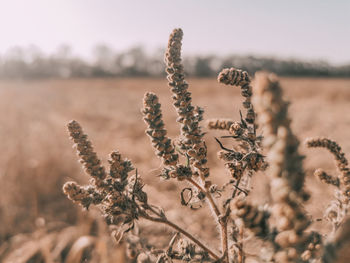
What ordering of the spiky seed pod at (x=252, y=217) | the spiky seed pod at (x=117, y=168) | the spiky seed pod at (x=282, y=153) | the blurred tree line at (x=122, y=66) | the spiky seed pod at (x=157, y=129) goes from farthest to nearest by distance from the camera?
1. the blurred tree line at (x=122, y=66)
2. the spiky seed pod at (x=117, y=168)
3. the spiky seed pod at (x=157, y=129)
4. the spiky seed pod at (x=252, y=217)
5. the spiky seed pod at (x=282, y=153)

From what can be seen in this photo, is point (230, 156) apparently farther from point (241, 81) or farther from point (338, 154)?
point (338, 154)

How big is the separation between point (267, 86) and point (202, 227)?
2.96 meters

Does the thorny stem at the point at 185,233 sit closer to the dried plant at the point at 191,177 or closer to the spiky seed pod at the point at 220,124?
the dried plant at the point at 191,177

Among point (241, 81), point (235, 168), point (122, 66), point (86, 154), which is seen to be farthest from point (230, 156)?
point (122, 66)

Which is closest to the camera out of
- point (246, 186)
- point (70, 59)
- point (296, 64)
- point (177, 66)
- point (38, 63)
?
point (177, 66)

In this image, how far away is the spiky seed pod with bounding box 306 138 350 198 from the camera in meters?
1.09

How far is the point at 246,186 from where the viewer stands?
1.17 m

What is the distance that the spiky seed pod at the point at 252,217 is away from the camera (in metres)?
0.67

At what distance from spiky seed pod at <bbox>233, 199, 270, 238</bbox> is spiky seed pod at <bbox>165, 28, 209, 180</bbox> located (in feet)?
1.12

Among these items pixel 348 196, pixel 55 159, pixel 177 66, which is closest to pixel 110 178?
pixel 177 66

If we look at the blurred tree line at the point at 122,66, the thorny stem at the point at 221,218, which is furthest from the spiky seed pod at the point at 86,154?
the blurred tree line at the point at 122,66

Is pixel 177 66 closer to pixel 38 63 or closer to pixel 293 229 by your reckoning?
pixel 293 229

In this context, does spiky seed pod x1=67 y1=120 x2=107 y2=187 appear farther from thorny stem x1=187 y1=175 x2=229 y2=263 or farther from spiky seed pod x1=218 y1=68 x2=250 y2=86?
spiky seed pod x1=218 y1=68 x2=250 y2=86

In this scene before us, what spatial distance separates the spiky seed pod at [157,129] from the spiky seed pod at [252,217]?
0.37 m
